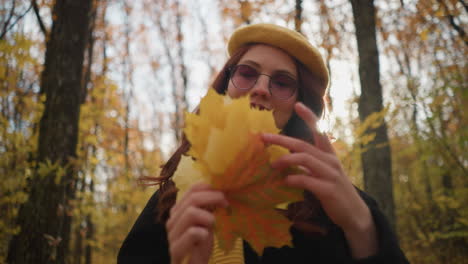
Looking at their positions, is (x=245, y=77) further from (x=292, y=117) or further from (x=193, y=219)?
(x=193, y=219)

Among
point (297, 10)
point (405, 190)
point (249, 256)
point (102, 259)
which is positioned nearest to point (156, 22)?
point (102, 259)

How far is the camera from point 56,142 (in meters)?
2.97

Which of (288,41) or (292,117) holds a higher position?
(288,41)

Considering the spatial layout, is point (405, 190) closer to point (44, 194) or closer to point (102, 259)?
point (44, 194)

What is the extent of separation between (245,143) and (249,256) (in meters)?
0.92

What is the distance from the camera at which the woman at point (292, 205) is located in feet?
2.34

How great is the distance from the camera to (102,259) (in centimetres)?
1126

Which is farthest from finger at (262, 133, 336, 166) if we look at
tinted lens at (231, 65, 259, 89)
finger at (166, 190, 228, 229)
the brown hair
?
tinted lens at (231, 65, 259, 89)

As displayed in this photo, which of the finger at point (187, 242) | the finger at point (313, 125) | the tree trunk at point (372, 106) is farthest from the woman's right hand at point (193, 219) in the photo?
the tree trunk at point (372, 106)

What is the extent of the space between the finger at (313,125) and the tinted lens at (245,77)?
0.53 metres

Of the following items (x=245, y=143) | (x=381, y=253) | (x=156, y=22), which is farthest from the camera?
(x=156, y=22)

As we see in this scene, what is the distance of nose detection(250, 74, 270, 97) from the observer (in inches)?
49.4

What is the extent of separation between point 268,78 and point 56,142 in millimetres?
2596

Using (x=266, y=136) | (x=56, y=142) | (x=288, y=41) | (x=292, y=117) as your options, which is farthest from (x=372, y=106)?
(x=56, y=142)
